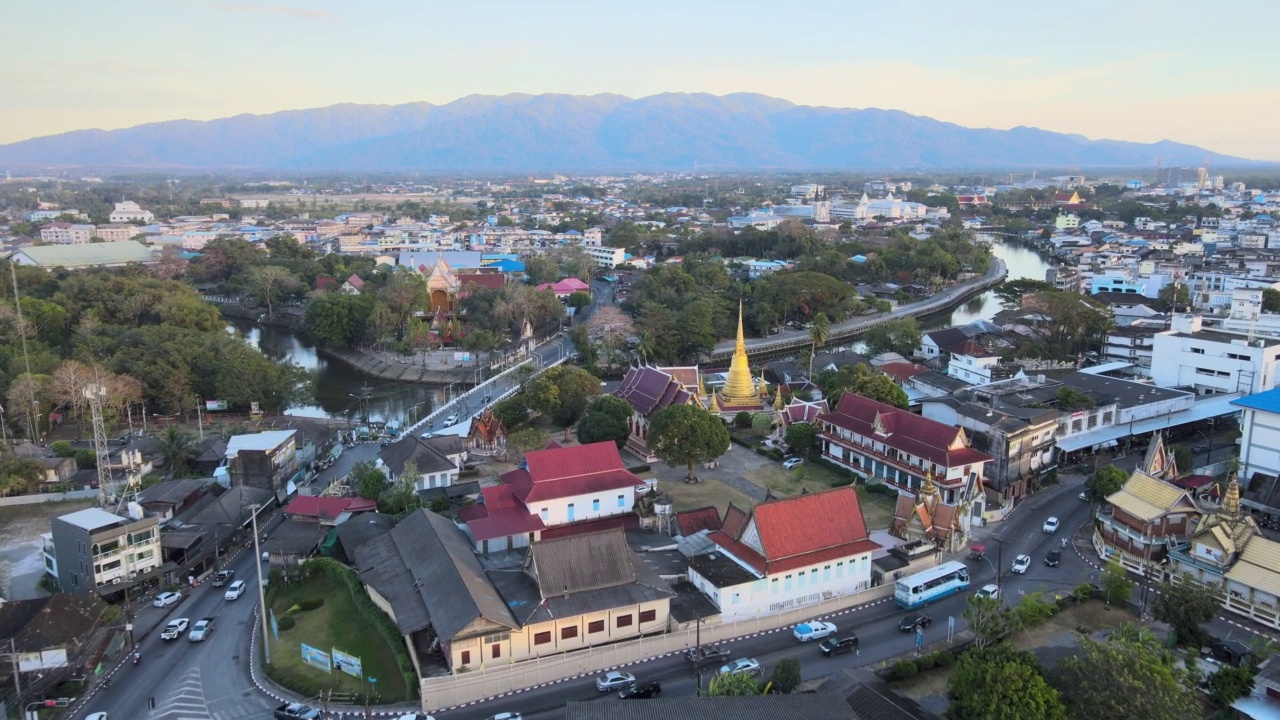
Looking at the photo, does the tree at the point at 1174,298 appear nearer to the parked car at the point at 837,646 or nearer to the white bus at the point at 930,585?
the white bus at the point at 930,585

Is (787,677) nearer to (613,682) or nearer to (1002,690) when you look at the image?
(613,682)

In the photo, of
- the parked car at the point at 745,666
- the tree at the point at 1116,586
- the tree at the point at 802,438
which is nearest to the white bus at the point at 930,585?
the tree at the point at 1116,586

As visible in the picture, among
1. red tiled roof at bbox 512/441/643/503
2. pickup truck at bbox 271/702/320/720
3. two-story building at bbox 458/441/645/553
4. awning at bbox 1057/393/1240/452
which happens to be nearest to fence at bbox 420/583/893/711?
pickup truck at bbox 271/702/320/720

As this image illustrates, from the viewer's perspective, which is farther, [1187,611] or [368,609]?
[368,609]

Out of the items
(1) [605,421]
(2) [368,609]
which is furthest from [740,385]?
(2) [368,609]

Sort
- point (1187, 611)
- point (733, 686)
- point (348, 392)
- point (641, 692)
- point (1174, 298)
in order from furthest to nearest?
point (1174, 298) < point (348, 392) < point (1187, 611) < point (641, 692) < point (733, 686)

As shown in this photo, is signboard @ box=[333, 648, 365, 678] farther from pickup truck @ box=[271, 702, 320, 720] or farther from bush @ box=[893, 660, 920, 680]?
bush @ box=[893, 660, 920, 680]

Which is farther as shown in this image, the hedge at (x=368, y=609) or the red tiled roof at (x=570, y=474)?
the red tiled roof at (x=570, y=474)
